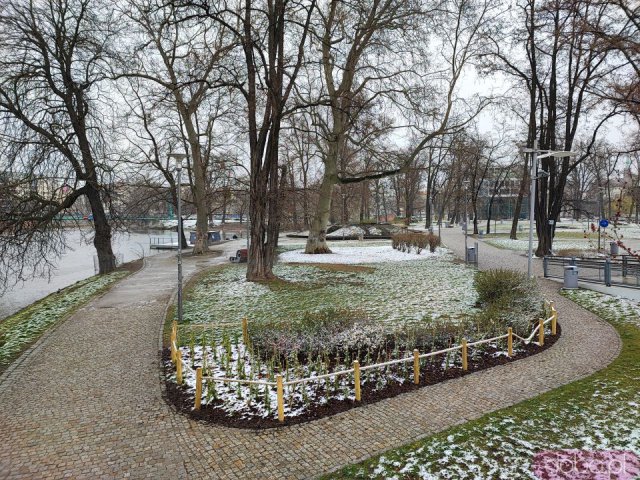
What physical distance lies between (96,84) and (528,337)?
21795 mm

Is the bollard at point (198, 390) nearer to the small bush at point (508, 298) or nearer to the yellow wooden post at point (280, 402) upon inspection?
the yellow wooden post at point (280, 402)

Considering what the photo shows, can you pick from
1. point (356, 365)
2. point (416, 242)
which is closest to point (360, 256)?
point (416, 242)

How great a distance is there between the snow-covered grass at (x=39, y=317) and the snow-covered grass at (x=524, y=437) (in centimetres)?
865

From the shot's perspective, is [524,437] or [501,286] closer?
[524,437]

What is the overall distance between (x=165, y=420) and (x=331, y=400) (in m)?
2.54

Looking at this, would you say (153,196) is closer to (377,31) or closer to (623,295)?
(377,31)

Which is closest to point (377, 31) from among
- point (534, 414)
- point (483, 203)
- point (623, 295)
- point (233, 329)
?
point (623, 295)

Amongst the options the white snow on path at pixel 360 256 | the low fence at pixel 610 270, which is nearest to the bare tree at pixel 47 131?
the white snow on path at pixel 360 256

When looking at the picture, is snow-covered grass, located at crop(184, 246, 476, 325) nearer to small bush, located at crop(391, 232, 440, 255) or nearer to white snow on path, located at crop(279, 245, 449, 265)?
white snow on path, located at crop(279, 245, 449, 265)

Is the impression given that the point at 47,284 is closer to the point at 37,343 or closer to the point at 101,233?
Answer: the point at 101,233

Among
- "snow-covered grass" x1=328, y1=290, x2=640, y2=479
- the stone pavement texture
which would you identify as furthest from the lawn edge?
"snow-covered grass" x1=328, y1=290, x2=640, y2=479

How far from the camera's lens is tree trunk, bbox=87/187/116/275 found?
2389 centimetres

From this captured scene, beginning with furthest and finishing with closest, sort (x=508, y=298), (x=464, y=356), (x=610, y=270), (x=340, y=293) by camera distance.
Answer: (x=340, y=293) < (x=610, y=270) < (x=508, y=298) < (x=464, y=356)

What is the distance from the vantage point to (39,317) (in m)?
14.2
